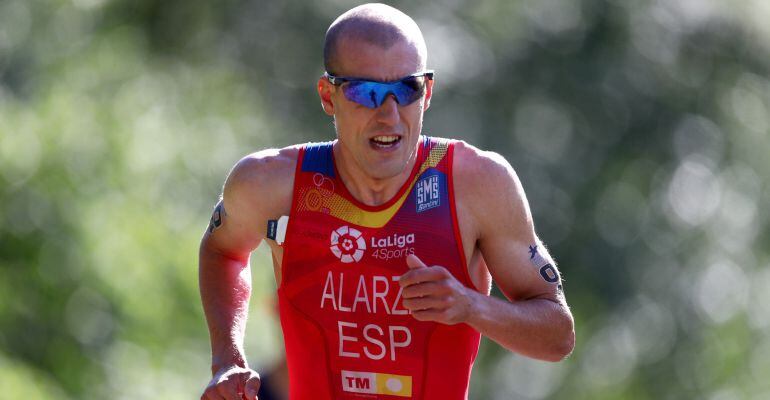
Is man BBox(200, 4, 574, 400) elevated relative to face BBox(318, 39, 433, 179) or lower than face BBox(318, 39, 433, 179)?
lower

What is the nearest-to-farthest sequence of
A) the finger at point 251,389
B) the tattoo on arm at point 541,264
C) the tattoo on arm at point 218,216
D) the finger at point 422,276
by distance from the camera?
1. the finger at point 422,276
2. the finger at point 251,389
3. the tattoo on arm at point 541,264
4. the tattoo on arm at point 218,216

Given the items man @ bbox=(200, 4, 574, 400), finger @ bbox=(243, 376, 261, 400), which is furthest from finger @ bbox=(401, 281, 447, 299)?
finger @ bbox=(243, 376, 261, 400)

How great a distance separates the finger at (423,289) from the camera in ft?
14.3

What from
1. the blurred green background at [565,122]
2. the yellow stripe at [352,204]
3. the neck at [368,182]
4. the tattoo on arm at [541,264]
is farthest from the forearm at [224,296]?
the blurred green background at [565,122]

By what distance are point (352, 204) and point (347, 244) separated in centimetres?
15

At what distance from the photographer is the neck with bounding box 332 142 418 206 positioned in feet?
16.6

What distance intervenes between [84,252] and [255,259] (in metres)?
1.65

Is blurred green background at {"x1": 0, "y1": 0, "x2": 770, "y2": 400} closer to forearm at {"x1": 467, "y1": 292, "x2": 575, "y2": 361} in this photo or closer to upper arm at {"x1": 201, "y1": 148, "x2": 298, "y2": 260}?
upper arm at {"x1": 201, "y1": 148, "x2": 298, "y2": 260}

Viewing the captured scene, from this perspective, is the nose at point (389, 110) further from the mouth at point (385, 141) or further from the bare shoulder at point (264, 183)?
the bare shoulder at point (264, 183)

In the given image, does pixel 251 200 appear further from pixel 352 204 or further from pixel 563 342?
pixel 563 342

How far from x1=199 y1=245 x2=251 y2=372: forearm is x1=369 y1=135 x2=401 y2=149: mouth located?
31.3 inches

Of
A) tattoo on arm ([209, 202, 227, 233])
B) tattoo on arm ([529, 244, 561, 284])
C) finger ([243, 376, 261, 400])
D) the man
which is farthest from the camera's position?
tattoo on arm ([209, 202, 227, 233])

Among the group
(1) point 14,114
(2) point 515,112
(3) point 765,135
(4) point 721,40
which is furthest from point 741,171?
(1) point 14,114

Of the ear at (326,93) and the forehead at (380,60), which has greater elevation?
the forehead at (380,60)
